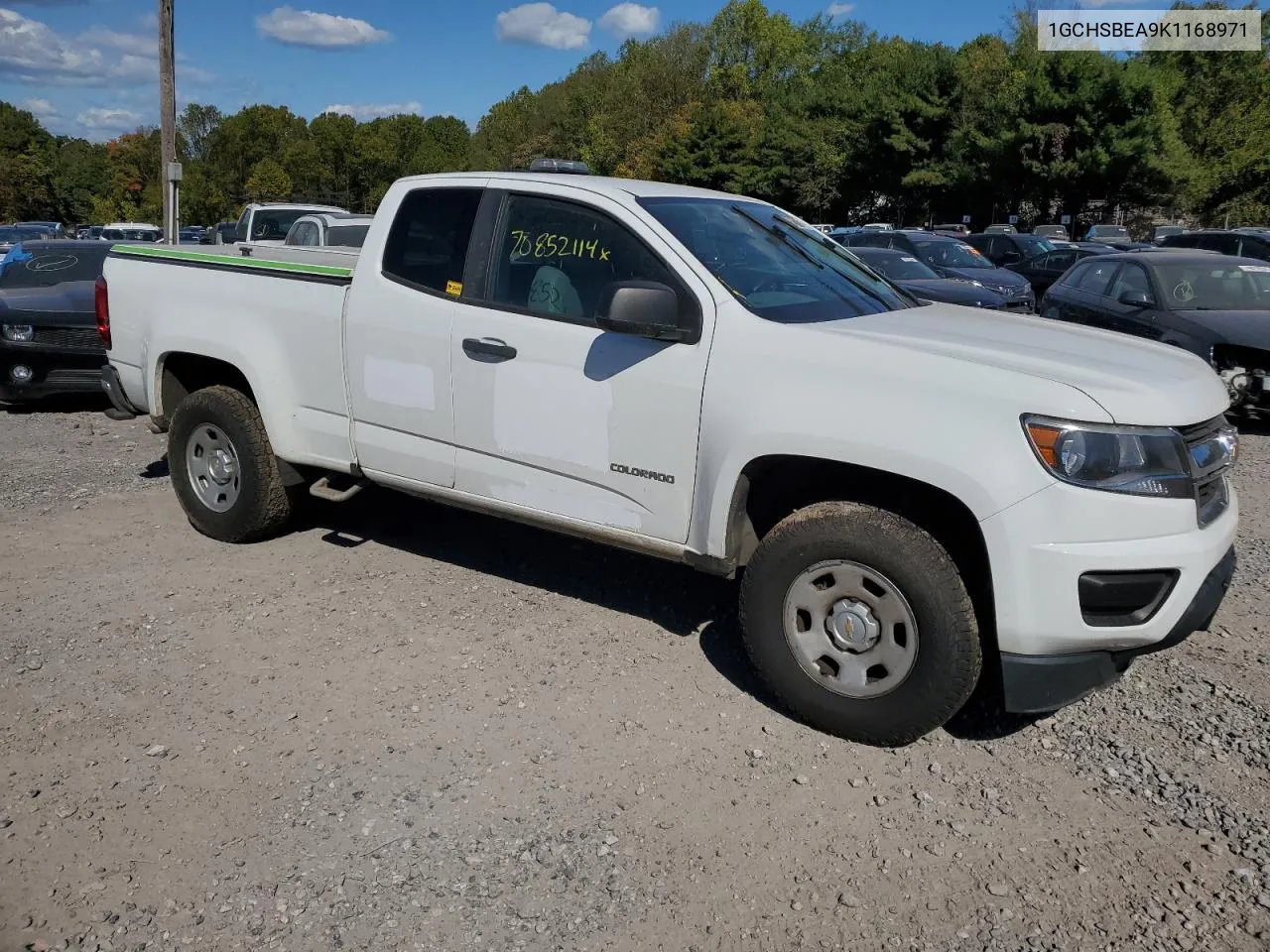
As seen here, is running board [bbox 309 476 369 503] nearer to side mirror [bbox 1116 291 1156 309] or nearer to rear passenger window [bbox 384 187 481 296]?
rear passenger window [bbox 384 187 481 296]

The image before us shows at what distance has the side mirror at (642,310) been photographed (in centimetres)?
392

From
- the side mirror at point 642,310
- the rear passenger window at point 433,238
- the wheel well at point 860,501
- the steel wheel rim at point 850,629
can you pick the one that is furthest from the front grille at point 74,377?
the steel wheel rim at point 850,629

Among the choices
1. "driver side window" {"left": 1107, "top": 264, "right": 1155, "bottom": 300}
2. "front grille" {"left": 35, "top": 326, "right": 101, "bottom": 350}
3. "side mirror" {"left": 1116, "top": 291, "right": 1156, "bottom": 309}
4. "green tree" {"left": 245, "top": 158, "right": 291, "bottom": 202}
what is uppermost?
"green tree" {"left": 245, "top": 158, "right": 291, "bottom": 202}

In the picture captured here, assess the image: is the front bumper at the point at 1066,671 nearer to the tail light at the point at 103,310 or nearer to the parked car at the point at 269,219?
the tail light at the point at 103,310

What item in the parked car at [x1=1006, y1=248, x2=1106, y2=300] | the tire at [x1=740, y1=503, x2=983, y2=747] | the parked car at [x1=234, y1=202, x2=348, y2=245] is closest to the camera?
the tire at [x1=740, y1=503, x2=983, y2=747]

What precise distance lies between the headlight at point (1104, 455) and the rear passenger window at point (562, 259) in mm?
1560

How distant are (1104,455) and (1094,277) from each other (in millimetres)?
8817

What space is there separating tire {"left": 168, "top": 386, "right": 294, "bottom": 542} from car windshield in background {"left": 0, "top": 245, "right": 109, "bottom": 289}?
6.00 m

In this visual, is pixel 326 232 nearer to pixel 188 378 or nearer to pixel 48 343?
pixel 48 343

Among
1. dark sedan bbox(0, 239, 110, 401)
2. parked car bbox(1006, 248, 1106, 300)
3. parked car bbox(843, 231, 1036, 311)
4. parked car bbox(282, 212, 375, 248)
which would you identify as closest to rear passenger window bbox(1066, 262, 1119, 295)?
parked car bbox(843, 231, 1036, 311)

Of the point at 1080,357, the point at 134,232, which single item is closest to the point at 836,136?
the point at 134,232

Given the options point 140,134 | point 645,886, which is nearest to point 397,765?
point 645,886

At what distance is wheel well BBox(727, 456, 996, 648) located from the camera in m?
3.76

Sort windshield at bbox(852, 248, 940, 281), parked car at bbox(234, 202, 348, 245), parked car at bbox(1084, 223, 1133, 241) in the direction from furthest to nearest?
parked car at bbox(1084, 223, 1133, 241)
parked car at bbox(234, 202, 348, 245)
windshield at bbox(852, 248, 940, 281)
